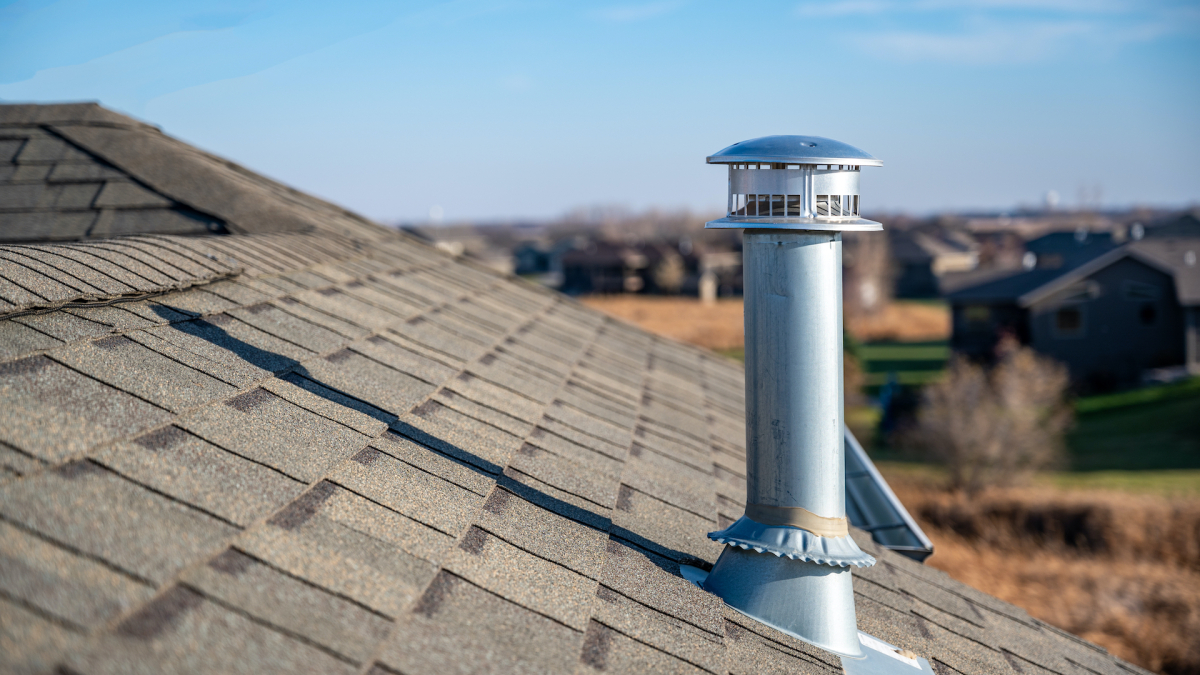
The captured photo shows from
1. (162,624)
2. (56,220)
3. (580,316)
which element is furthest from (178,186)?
(162,624)

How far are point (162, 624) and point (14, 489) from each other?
0.60 metres

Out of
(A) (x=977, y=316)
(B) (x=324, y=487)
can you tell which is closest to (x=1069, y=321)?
(A) (x=977, y=316)

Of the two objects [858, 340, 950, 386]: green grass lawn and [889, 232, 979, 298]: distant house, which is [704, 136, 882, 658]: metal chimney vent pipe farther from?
[889, 232, 979, 298]: distant house

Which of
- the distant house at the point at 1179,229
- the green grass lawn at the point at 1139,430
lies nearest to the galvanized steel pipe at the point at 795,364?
the green grass lawn at the point at 1139,430

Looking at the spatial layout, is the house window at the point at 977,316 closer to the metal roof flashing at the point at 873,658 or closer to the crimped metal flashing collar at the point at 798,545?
the metal roof flashing at the point at 873,658

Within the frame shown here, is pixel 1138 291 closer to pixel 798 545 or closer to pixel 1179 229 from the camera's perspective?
pixel 1179 229

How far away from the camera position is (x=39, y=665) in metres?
1.59

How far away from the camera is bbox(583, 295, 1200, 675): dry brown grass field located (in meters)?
11.1

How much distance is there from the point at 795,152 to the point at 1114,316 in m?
36.9

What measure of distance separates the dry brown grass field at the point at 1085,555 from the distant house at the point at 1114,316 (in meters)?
14.5

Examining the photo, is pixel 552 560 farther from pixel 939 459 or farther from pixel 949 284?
pixel 949 284

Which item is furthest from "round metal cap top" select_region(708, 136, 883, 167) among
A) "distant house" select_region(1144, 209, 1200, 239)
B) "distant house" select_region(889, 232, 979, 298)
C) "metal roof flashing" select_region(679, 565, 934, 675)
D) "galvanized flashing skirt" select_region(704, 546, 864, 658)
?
"distant house" select_region(889, 232, 979, 298)

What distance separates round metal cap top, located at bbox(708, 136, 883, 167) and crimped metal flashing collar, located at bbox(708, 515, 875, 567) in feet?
4.69

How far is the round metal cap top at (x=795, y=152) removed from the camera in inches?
125
